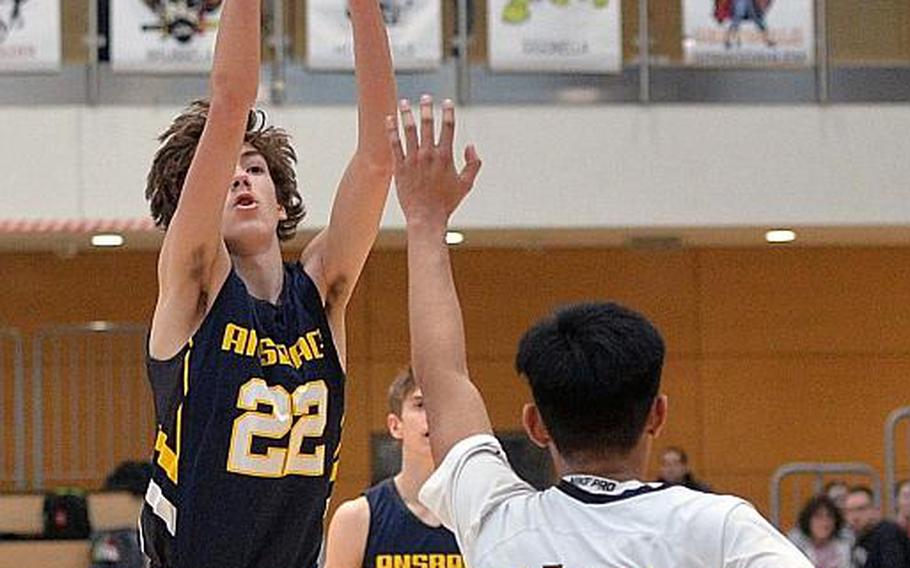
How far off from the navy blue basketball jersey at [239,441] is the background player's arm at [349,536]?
2166 millimetres

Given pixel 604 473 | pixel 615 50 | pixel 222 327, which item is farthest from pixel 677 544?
pixel 615 50

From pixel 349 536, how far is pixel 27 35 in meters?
7.43

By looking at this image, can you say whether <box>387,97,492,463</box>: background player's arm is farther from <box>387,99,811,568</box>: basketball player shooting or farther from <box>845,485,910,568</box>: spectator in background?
<box>845,485,910,568</box>: spectator in background

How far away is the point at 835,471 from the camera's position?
13.6 metres

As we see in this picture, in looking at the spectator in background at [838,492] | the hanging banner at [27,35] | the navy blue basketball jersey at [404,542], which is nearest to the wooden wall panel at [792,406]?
the spectator in background at [838,492]

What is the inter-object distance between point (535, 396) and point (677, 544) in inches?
11.4

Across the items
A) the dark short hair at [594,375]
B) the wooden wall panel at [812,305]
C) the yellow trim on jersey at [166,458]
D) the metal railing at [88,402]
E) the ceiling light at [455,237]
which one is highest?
the ceiling light at [455,237]

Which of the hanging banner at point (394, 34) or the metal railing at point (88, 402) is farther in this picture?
the metal railing at point (88, 402)

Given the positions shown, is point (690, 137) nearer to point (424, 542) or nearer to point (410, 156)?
point (424, 542)

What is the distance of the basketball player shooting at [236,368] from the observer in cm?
353

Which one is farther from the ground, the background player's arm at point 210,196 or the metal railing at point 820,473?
the background player's arm at point 210,196

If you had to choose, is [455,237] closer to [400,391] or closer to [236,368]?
[400,391]

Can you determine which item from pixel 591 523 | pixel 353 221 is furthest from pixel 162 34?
pixel 591 523

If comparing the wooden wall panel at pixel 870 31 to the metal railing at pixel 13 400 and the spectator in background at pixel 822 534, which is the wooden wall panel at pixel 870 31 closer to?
the spectator in background at pixel 822 534
